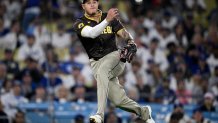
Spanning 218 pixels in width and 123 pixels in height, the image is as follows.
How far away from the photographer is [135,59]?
18656 millimetres

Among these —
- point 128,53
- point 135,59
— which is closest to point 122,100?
point 128,53

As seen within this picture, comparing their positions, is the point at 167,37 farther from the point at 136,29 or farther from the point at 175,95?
the point at 175,95

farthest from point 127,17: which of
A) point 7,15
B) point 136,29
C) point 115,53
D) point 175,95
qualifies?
point 115,53

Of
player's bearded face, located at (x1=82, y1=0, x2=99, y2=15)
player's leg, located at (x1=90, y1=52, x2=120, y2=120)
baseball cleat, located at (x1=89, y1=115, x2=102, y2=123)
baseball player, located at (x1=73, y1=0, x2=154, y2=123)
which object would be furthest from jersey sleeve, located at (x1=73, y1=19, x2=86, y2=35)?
baseball cleat, located at (x1=89, y1=115, x2=102, y2=123)

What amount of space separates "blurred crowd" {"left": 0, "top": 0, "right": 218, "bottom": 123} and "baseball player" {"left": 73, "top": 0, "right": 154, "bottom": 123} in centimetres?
393

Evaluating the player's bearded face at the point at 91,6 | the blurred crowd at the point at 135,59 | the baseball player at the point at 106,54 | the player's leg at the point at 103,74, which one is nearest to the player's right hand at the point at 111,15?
A: the baseball player at the point at 106,54

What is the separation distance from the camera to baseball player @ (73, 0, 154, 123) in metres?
10.6

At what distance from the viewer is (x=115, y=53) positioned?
10797mm

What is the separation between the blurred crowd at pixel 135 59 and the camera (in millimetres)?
16578

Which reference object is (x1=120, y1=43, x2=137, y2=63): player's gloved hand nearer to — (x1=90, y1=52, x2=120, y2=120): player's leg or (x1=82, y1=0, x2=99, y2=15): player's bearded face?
(x1=90, y1=52, x2=120, y2=120): player's leg

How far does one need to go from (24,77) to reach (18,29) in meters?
2.44

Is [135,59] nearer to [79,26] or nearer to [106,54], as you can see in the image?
[106,54]

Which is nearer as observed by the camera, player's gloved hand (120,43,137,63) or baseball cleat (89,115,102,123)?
baseball cleat (89,115,102,123)

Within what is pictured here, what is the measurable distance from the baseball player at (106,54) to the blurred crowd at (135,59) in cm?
393
